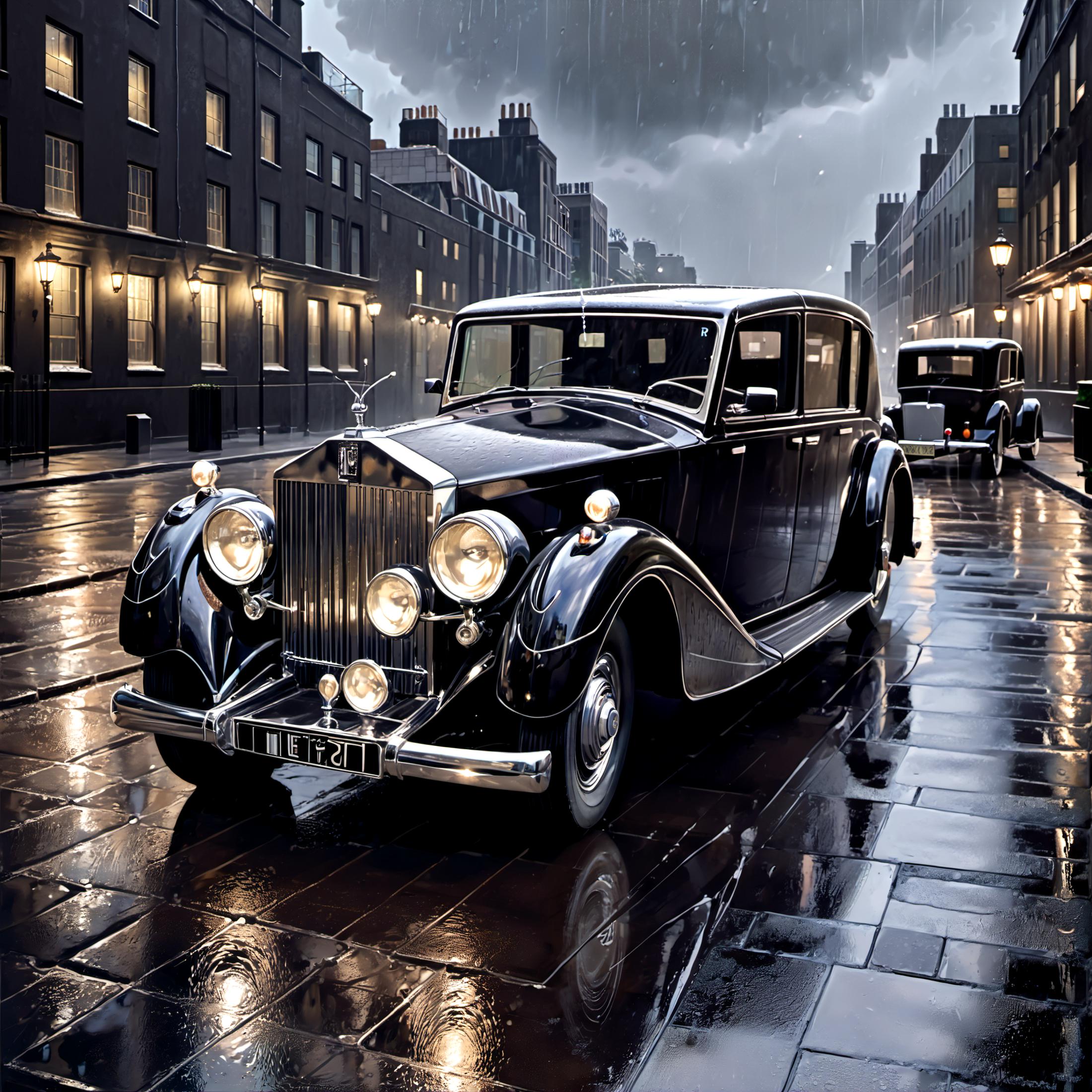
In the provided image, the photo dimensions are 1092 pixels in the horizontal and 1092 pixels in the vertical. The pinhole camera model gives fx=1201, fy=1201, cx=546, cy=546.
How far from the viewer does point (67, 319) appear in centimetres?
2330

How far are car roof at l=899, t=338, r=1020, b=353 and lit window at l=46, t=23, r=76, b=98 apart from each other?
16371 mm

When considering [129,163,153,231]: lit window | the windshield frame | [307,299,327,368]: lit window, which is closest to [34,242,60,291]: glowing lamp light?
[129,163,153,231]: lit window

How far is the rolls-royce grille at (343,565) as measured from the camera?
4.12 meters

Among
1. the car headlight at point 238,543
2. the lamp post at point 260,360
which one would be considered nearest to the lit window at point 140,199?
the lamp post at point 260,360

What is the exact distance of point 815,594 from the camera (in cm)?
683

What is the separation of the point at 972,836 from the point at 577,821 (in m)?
1.40

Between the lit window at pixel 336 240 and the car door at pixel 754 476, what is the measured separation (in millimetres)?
32126

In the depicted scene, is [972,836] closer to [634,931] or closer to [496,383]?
[634,931]

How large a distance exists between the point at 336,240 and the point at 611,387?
33297 millimetres

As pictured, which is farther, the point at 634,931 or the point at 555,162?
the point at 555,162

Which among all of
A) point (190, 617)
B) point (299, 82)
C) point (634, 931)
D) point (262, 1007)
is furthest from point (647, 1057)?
point (299, 82)

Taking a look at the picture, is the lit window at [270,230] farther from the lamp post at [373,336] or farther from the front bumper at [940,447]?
the front bumper at [940,447]

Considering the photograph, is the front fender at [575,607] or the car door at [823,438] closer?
the front fender at [575,607]

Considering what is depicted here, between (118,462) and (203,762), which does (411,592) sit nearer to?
(203,762)
